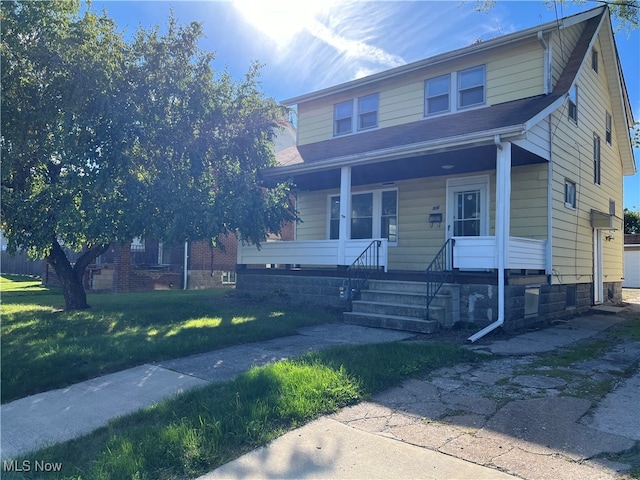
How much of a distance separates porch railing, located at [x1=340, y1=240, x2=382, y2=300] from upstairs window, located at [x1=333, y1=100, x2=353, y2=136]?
16.2ft

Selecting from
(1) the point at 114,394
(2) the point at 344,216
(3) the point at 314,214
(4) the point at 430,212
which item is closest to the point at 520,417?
(1) the point at 114,394

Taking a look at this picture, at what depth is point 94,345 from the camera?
6.84m

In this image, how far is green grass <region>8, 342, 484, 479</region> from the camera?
3400mm

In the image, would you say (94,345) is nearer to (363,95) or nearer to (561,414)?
(561,414)

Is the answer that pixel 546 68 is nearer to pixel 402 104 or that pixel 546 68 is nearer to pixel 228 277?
pixel 402 104

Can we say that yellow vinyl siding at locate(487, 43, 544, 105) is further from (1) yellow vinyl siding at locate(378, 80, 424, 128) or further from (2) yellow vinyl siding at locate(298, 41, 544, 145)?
(1) yellow vinyl siding at locate(378, 80, 424, 128)

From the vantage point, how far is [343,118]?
565 inches

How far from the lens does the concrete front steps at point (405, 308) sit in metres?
8.38

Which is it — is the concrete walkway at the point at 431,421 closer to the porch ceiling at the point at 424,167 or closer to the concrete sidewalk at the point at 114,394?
the concrete sidewalk at the point at 114,394

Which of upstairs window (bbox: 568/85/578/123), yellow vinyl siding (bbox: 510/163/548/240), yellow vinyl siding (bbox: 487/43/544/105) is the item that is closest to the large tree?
yellow vinyl siding (bbox: 510/163/548/240)

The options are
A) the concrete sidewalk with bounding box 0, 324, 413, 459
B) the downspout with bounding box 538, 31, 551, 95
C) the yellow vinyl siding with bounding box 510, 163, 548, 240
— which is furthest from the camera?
the downspout with bounding box 538, 31, 551, 95

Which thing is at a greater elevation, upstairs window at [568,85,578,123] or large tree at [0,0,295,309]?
upstairs window at [568,85,578,123]

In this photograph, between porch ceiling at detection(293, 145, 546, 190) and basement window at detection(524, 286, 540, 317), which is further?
porch ceiling at detection(293, 145, 546, 190)

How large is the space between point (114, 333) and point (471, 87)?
996 cm
